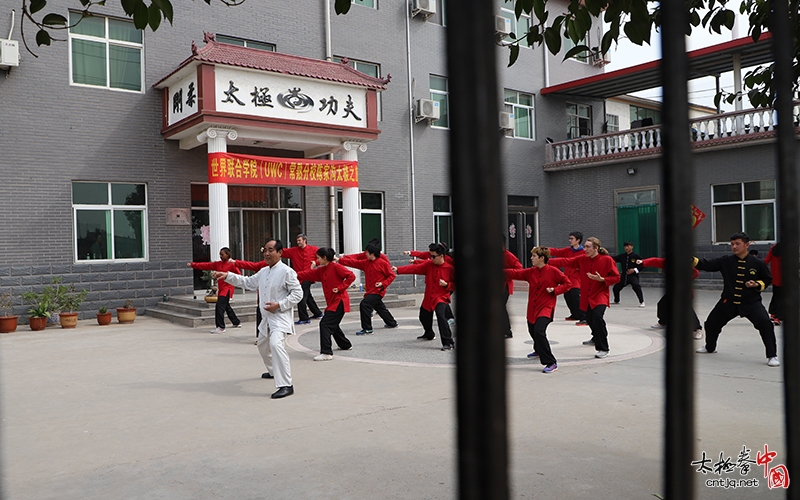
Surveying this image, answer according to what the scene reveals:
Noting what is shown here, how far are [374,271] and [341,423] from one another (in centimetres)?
557

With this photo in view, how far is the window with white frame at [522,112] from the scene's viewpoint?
65.0 ft

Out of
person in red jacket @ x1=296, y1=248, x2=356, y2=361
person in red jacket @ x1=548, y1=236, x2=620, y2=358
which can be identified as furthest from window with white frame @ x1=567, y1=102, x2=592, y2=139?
person in red jacket @ x1=296, y1=248, x2=356, y2=361

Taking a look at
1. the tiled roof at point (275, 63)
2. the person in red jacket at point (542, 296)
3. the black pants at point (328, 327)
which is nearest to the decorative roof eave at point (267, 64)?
the tiled roof at point (275, 63)

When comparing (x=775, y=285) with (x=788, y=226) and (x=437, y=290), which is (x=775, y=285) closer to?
(x=437, y=290)

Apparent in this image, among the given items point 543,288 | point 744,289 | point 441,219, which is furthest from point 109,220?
point 744,289

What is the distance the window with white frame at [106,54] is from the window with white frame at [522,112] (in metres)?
11.0

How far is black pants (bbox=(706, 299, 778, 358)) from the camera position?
7266 mm

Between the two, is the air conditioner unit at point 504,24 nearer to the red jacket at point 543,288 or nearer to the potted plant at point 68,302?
the red jacket at point 543,288

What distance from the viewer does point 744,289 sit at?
7.57 m

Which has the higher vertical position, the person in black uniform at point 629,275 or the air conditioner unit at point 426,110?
the air conditioner unit at point 426,110

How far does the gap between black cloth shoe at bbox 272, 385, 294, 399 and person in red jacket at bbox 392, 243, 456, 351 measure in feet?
10.4

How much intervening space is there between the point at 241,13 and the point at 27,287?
25.4 ft

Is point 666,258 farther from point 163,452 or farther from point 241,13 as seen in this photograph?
point 241,13

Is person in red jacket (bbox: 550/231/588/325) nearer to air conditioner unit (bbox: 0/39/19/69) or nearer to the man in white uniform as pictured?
the man in white uniform
